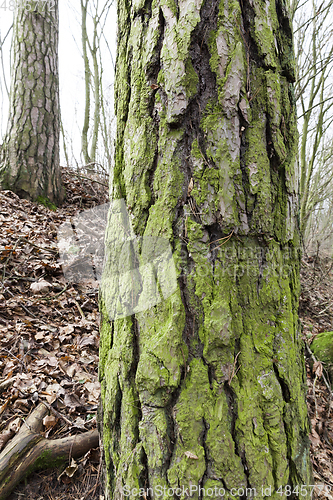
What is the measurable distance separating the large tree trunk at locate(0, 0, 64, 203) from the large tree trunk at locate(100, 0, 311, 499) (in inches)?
154

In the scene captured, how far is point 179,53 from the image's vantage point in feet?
3.44

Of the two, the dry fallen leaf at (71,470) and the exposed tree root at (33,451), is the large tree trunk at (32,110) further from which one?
the dry fallen leaf at (71,470)

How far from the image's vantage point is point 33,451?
1499mm

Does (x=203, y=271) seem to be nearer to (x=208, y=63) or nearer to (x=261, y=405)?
(x=261, y=405)

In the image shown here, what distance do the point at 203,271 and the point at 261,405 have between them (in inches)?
20.2

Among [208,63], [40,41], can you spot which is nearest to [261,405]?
[208,63]

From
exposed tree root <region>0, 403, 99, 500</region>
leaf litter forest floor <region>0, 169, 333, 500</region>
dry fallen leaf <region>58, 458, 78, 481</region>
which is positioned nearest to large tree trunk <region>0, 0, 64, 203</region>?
leaf litter forest floor <region>0, 169, 333, 500</region>

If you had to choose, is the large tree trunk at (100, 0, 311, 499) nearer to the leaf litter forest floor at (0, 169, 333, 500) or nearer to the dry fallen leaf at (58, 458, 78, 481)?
the dry fallen leaf at (58, 458, 78, 481)

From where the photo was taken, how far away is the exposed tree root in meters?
1.41

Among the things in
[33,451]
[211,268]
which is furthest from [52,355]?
[211,268]

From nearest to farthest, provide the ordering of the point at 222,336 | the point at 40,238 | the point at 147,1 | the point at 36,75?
the point at 222,336, the point at 147,1, the point at 40,238, the point at 36,75

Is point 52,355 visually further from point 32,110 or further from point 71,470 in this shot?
point 32,110

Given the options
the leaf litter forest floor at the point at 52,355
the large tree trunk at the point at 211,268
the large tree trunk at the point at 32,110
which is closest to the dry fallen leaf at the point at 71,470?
the leaf litter forest floor at the point at 52,355

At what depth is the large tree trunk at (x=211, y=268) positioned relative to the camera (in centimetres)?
99
